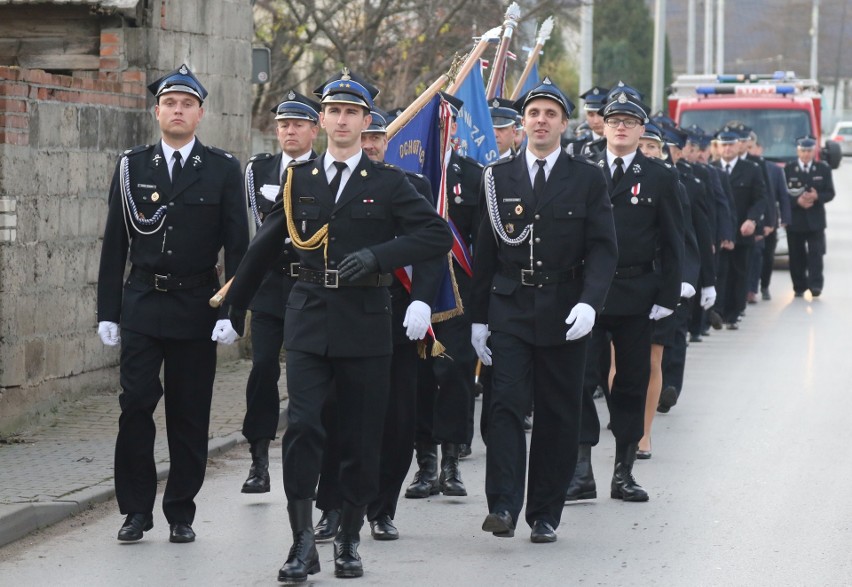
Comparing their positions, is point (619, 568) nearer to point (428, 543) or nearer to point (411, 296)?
point (428, 543)

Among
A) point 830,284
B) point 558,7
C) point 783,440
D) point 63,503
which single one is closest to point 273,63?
point 558,7

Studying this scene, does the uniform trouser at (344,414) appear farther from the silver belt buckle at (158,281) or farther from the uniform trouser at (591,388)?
the uniform trouser at (591,388)

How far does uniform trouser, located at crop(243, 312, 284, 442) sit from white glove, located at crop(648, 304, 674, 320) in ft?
6.19

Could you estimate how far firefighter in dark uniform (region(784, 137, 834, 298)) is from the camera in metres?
20.7

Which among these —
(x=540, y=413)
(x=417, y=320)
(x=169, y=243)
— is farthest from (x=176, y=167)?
(x=540, y=413)

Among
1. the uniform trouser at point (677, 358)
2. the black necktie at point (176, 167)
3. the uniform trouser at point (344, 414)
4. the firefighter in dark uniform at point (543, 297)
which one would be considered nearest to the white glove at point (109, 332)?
the black necktie at point (176, 167)

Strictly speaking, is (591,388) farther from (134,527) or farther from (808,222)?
(808,222)

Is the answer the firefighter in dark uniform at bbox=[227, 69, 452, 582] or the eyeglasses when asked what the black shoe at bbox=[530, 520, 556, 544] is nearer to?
the firefighter in dark uniform at bbox=[227, 69, 452, 582]

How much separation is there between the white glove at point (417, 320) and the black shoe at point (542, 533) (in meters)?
1.19

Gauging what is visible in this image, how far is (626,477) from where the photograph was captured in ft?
28.0

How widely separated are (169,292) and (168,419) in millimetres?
589

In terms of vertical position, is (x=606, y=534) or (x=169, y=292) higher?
(x=169, y=292)

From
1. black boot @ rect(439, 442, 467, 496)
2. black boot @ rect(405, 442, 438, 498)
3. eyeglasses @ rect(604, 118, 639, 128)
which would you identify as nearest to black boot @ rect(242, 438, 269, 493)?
black boot @ rect(405, 442, 438, 498)

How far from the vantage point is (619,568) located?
7.01 m
